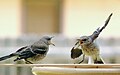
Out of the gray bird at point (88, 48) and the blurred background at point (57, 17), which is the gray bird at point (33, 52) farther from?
the blurred background at point (57, 17)

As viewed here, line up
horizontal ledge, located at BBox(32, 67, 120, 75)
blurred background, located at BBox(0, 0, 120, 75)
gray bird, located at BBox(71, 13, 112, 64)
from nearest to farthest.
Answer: horizontal ledge, located at BBox(32, 67, 120, 75) → gray bird, located at BBox(71, 13, 112, 64) → blurred background, located at BBox(0, 0, 120, 75)

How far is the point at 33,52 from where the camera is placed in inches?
75.4

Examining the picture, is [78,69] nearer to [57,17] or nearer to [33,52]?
[33,52]

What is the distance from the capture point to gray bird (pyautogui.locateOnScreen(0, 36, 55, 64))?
1830mm

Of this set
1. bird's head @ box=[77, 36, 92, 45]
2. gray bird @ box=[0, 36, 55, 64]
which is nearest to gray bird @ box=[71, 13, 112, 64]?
bird's head @ box=[77, 36, 92, 45]

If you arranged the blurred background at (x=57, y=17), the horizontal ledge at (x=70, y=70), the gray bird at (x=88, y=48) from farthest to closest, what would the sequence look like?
the blurred background at (x=57, y=17), the gray bird at (x=88, y=48), the horizontal ledge at (x=70, y=70)

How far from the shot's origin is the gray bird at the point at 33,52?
72.0 inches

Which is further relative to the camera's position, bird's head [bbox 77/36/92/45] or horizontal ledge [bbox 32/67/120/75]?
bird's head [bbox 77/36/92/45]

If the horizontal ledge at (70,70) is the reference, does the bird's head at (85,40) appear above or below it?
above

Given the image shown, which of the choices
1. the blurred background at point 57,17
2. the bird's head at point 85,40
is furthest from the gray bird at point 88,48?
the blurred background at point 57,17

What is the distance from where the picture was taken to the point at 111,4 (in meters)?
7.21

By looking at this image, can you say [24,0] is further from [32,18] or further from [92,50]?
[92,50]

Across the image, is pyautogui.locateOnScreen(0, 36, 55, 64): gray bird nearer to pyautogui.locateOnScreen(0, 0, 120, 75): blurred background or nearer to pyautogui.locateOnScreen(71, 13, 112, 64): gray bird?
pyautogui.locateOnScreen(71, 13, 112, 64): gray bird

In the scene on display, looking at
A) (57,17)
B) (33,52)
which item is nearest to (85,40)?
(33,52)
